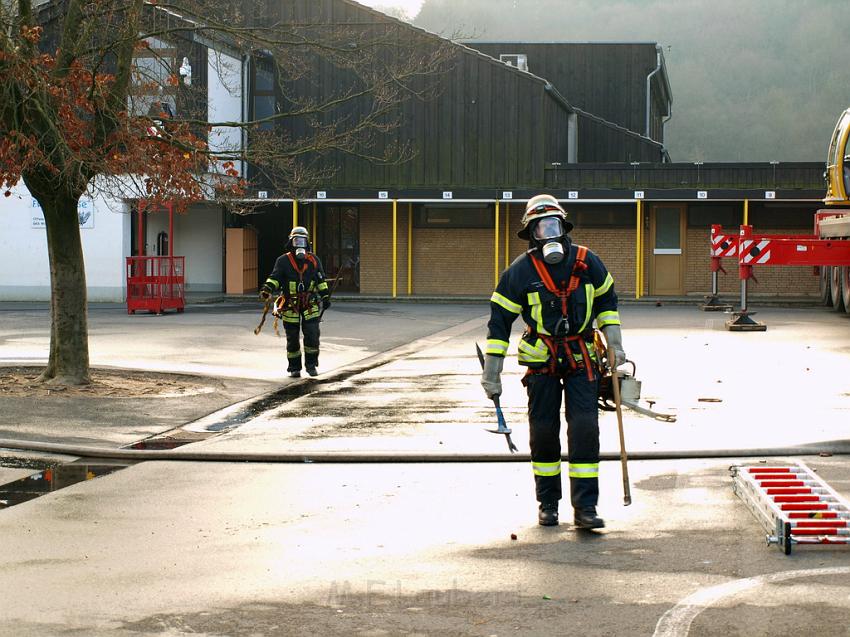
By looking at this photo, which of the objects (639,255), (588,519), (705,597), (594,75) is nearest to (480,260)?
(639,255)

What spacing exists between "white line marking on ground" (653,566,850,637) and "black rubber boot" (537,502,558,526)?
155cm

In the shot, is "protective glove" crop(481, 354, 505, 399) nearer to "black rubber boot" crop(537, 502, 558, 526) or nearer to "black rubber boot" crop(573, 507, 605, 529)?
"black rubber boot" crop(537, 502, 558, 526)

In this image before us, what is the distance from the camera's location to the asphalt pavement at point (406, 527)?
19.4ft

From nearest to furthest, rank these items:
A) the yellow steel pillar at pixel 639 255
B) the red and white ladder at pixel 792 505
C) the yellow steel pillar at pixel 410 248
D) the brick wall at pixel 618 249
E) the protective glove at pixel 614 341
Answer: the red and white ladder at pixel 792 505, the protective glove at pixel 614 341, the yellow steel pillar at pixel 639 255, the brick wall at pixel 618 249, the yellow steel pillar at pixel 410 248

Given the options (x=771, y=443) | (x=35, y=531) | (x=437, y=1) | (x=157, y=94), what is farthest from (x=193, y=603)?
(x=437, y=1)

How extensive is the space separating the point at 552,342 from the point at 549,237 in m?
0.61

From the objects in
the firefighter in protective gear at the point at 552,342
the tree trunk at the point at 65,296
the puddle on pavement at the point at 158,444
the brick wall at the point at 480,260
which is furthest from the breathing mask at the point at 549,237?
the brick wall at the point at 480,260

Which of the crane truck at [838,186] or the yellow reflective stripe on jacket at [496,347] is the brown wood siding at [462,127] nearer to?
the crane truck at [838,186]

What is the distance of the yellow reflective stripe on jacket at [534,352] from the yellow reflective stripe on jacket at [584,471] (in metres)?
0.64

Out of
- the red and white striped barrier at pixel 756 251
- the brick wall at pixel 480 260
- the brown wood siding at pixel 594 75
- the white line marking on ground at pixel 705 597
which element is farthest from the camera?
the brown wood siding at pixel 594 75

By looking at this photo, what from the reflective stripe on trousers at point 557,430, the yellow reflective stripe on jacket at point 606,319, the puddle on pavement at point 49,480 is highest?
the yellow reflective stripe on jacket at point 606,319

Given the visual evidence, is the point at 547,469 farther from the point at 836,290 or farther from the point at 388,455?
the point at 836,290

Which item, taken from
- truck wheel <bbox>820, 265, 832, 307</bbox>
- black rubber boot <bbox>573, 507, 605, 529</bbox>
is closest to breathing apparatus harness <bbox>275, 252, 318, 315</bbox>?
black rubber boot <bbox>573, 507, 605, 529</bbox>

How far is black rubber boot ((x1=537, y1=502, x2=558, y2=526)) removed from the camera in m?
7.74
